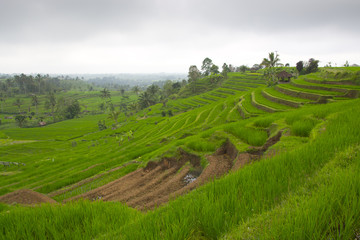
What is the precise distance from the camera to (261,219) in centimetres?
195

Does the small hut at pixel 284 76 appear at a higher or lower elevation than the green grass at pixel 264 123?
higher

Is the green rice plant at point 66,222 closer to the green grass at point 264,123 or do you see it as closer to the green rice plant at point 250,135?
the green rice plant at point 250,135

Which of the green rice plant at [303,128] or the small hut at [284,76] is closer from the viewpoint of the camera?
the green rice plant at [303,128]

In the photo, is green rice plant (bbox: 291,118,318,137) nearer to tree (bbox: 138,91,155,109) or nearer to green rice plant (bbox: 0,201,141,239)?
green rice plant (bbox: 0,201,141,239)

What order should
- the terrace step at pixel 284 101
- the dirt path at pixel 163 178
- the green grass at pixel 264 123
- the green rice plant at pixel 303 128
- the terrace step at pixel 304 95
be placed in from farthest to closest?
the terrace step at pixel 284 101 → the terrace step at pixel 304 95 → the green grass at pixel 264 123 → the green rice plant at pixel 303 128 → the dirt path at pixel 163 178

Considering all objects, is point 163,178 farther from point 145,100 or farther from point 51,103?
point 51,103

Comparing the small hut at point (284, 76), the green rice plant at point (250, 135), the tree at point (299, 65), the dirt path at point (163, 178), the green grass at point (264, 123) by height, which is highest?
the tree at point (299, 65)

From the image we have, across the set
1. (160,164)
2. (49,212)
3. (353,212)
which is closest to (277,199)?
(353,212)

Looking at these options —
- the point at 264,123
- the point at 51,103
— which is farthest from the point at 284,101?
the point at 51,103

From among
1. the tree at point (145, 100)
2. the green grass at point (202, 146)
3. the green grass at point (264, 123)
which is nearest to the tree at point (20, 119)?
the tree at point (145, 100)

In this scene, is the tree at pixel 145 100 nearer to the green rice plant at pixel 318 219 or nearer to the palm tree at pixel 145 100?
the palm tree at pixel 145 100

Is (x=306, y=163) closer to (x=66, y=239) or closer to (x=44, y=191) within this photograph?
(x=66, y=239)

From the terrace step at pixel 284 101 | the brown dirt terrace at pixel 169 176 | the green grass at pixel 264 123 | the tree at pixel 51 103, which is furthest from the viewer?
the tree at pixel 51 103

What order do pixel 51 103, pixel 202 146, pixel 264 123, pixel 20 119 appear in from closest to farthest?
pixel 202 146
pixel 264 123
pixel 20 119
pixel 51 103
